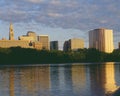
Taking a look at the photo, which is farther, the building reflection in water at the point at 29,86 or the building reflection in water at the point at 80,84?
the building reflection in water at the point at 29,86

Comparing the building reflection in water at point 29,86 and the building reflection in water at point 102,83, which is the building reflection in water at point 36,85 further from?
the building reflection in water at point 102,83

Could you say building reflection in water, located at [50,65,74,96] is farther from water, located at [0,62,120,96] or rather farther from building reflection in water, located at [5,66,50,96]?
building reflection in water, located at [5,66,50,96]

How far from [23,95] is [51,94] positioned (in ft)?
8.20

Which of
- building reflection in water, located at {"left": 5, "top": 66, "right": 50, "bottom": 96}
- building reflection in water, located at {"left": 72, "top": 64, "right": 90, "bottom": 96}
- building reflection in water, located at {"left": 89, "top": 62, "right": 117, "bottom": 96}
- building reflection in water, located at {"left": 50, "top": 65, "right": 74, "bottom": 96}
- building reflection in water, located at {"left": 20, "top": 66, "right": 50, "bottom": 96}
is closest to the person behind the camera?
building reflection in water, located at {"left": 72, "top": 64, "right": 90, "bottom": 96}

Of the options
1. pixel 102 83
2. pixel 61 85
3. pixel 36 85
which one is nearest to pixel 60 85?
pixel 61 85

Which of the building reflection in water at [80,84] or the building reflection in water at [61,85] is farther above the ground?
the building reflection in water at [80,84]

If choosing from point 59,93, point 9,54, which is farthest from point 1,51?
point 59,93

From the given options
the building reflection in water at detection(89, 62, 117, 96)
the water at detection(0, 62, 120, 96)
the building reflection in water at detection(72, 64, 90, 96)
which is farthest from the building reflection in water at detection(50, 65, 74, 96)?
the building reflection in water at detection(89, 62, 117, 96)

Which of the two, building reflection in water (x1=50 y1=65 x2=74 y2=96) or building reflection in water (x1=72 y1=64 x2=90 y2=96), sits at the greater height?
building reflection in water (x1=72 y1=64 x2=90 y2=96)

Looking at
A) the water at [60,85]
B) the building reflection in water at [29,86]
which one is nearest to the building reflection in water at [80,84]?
the water at [60,85]

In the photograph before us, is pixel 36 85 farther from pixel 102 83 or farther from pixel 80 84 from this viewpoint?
pixel 102 83

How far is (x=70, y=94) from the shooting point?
109 feet

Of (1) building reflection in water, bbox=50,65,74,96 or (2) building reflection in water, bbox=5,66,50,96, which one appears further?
(1) building reflection in water, bbox=50,65,74,96

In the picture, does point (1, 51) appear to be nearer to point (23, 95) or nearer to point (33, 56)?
point (33, 56)
